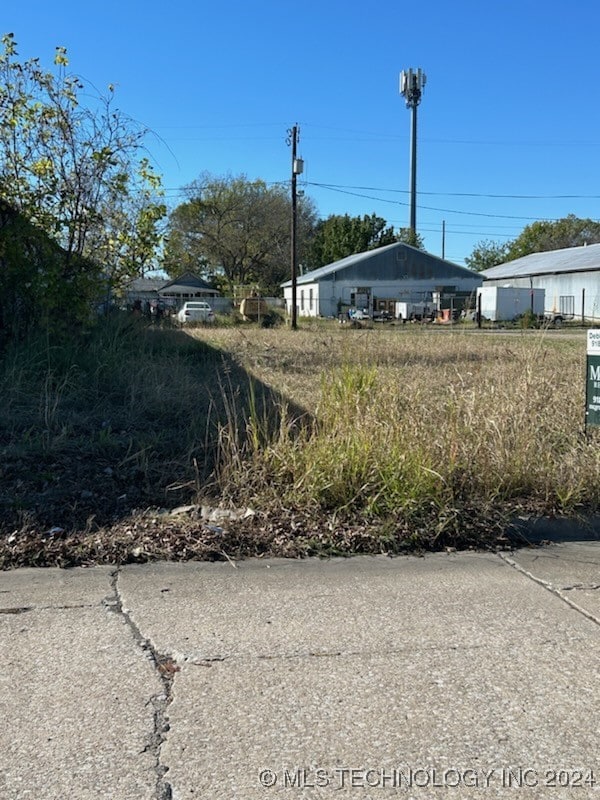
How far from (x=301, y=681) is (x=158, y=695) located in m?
0.61

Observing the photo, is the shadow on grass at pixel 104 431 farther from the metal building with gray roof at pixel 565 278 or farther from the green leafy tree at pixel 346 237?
the green leafy tree at pixel 346 237

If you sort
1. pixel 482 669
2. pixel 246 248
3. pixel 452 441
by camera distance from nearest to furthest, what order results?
pixel 482 669
pixel 452 441
pixel 246 248

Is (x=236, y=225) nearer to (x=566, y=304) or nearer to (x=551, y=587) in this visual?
(x=566, y=304)

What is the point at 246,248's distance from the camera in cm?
6488

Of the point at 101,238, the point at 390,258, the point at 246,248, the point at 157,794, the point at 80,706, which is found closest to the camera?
the point at 157,794

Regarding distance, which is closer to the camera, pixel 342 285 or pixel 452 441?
pixel 452 441

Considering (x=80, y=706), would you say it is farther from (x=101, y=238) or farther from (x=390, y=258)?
(x=390, y=258)

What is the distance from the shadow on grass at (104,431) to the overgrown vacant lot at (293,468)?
0.02 metres

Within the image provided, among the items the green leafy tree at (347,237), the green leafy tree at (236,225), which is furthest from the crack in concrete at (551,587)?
the green leafy tree at (347,237)

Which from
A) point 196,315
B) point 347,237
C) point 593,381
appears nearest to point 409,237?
point 347,237

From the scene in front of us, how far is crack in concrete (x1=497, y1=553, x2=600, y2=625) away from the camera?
12.3 feet

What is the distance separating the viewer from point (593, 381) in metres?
6.27

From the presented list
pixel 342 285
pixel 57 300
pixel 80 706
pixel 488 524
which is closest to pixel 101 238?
pixel 57 300

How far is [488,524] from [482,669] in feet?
6.30
